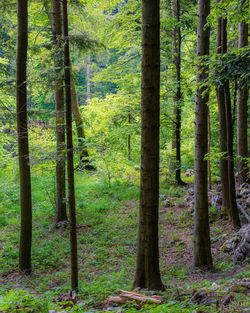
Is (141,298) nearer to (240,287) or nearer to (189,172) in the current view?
(240,287)

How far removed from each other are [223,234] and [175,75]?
879 centimetres

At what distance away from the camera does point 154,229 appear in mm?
5023

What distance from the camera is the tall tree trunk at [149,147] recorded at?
4703 mm

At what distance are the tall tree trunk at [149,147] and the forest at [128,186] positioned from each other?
19 mm

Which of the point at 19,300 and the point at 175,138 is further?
the point at 175,138

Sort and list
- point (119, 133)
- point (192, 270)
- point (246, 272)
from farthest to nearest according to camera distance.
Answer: point (119, 133), point (192, 270), point (246, 272)

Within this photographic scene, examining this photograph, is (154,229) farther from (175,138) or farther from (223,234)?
(175,138)

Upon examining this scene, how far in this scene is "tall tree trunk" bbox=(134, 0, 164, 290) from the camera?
470cm

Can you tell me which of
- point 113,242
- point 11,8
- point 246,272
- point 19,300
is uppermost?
point 11,8

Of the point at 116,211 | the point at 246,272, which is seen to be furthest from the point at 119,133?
the point at 246,272

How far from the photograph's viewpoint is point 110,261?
800 centimetres

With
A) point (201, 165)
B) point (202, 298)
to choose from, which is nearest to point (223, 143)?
point (201, 165)

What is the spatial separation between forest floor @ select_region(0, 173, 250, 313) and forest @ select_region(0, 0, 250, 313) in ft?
0.13

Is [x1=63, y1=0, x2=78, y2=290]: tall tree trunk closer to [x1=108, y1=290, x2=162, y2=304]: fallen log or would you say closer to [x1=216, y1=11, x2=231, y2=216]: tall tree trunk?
[x1=108, y1=290, x2=162, y2=304]: fallen log
